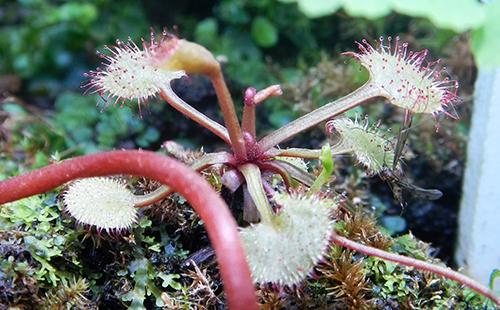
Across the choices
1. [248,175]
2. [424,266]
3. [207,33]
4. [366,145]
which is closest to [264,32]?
[207,33]

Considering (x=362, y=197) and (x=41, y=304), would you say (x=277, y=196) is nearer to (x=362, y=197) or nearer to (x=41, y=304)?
(x=41, y=304)

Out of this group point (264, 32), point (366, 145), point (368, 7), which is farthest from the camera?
point (264, 32)

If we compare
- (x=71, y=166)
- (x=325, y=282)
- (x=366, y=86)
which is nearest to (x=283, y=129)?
(x=366, y=86)

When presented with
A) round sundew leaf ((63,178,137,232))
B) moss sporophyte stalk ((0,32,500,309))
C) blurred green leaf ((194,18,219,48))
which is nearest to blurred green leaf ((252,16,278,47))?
blurred green leaf ((194,18,219,48))

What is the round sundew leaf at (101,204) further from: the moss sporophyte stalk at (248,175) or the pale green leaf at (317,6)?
the pale green leaf at (317,6)

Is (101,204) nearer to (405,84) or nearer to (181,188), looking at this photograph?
(181,188)

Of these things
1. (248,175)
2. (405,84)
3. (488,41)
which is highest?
(488,41)

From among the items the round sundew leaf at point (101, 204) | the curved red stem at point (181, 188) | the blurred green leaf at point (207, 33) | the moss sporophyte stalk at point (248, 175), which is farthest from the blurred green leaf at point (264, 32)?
the curved red stem at point (181, 188)
